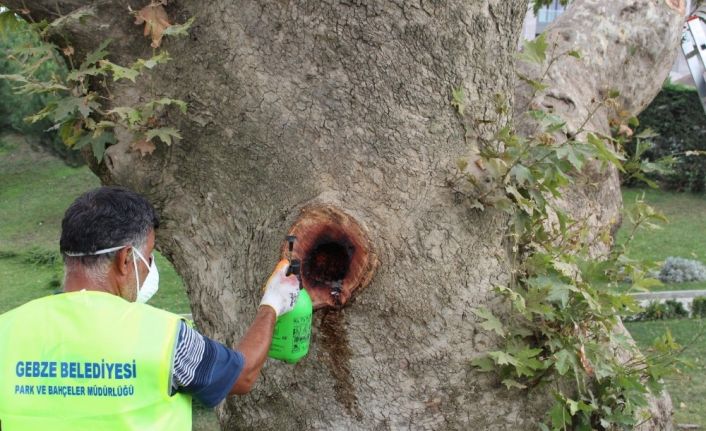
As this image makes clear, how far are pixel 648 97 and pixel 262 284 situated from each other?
3349 millimetres

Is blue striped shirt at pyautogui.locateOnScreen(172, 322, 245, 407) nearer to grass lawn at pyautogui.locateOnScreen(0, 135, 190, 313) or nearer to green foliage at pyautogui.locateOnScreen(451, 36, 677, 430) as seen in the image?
green foliage at pyautogui.locateOnScreen(451, 36, 677, 430)

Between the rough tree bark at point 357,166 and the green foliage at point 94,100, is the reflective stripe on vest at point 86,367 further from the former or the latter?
the green foliage at point 94,100

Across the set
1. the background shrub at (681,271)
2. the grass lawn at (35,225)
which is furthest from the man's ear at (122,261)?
the background shrub at (681,271)

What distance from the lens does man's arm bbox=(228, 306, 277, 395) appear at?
8.48 ft

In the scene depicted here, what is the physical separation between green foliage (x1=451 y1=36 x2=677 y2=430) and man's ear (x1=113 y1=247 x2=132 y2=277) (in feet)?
4.07

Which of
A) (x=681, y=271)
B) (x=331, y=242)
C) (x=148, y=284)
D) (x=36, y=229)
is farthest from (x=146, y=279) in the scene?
(x=36, y=229)

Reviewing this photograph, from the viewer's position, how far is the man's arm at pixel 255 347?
259cm

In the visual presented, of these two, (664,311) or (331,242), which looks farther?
(664,311)

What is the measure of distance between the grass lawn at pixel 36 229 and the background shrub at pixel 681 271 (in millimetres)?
5927

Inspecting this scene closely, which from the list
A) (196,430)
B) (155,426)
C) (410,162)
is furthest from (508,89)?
(196,430)

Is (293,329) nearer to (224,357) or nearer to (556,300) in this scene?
(224,357)

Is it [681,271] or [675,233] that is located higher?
[681,271]

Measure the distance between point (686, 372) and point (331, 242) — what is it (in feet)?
16.1

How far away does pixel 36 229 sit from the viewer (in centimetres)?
1545
